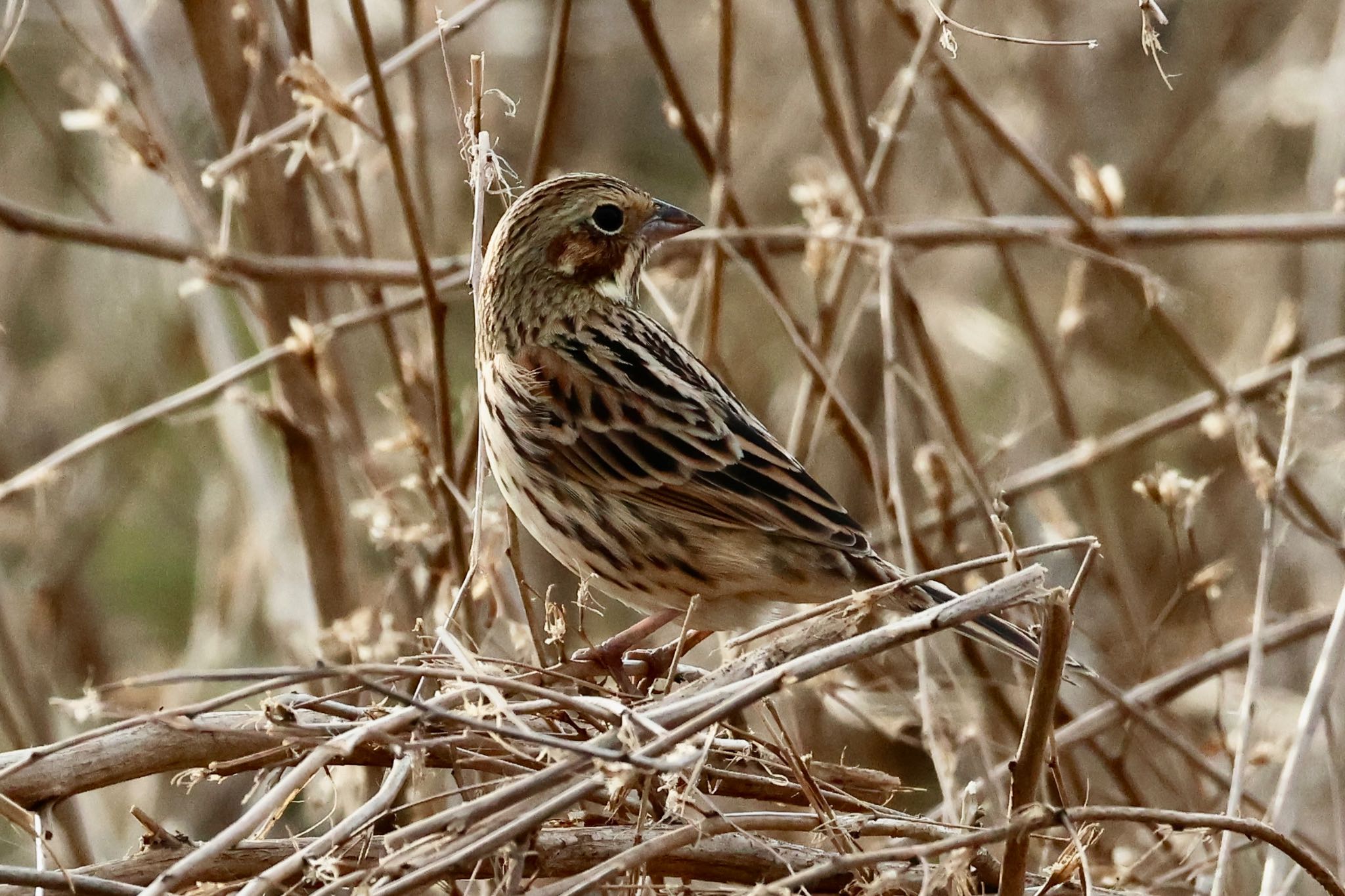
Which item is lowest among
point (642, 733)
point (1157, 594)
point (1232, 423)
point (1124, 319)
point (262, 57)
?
point (1157, 594)

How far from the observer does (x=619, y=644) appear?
11.2 feet

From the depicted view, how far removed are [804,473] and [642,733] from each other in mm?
1500

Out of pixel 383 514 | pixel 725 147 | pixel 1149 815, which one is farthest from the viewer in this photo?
pixel 725 147

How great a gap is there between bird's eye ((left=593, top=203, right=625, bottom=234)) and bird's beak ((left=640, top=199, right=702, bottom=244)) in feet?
0.19

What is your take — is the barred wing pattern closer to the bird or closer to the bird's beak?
the bird

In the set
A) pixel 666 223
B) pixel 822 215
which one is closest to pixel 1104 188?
pixel 822 215

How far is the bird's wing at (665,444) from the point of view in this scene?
11.6 ft

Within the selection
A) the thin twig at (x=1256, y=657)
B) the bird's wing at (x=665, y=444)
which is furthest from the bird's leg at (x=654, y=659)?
the thin twig at (x=1256, y=657)

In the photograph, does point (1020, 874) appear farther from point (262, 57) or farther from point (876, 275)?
point (262, 57)

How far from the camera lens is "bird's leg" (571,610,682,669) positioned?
131 inches

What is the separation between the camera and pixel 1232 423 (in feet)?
13.3

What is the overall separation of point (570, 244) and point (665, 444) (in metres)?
0.54

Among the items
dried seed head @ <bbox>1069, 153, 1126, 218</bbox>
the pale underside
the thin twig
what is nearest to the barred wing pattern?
the pale underside

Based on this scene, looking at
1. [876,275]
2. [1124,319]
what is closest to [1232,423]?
[876,275]
